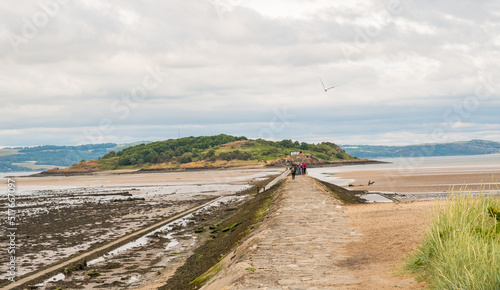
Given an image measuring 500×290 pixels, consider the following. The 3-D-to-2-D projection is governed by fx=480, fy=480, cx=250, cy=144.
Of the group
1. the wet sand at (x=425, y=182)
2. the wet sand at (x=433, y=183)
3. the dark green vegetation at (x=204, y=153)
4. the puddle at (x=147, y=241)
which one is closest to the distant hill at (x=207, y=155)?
the dark green vegetation at (x=204, y=153)

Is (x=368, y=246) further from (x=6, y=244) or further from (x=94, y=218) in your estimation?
(x=94, y=218)

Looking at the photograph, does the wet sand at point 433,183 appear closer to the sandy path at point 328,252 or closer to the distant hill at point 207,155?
the sandy path at point 328,252

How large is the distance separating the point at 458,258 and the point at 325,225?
26.2 feet

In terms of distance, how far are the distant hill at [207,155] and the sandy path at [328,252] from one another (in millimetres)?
123849

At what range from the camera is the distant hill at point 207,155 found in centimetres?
15138

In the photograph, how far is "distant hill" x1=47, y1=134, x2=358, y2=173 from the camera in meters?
151

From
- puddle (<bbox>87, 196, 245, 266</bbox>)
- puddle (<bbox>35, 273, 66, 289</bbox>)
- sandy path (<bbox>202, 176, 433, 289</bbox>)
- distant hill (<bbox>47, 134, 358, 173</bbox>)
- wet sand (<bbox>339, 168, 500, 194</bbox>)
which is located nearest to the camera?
sandy path (<bbox>202, 176, 433, 289</bbox>)

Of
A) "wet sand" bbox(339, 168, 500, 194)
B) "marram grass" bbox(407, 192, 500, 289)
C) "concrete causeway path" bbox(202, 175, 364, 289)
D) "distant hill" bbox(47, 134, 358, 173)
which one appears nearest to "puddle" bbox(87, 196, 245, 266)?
"concrete causeway path" bbox(202, 175, 364, 289)

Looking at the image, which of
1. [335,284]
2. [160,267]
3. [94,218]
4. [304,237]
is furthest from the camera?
[94,218]

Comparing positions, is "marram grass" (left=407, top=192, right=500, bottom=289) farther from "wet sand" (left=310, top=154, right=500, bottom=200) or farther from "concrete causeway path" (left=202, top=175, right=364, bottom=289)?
"concrete causeway path" (left=202, top=175, right=364, bottom=289)

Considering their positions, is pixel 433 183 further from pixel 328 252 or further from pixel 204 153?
pixel 204 153

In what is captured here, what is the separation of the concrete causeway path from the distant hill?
124459 mm

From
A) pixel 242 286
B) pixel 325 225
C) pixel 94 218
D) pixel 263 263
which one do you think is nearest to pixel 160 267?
pixel 325 225

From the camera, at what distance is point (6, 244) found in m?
21.6
